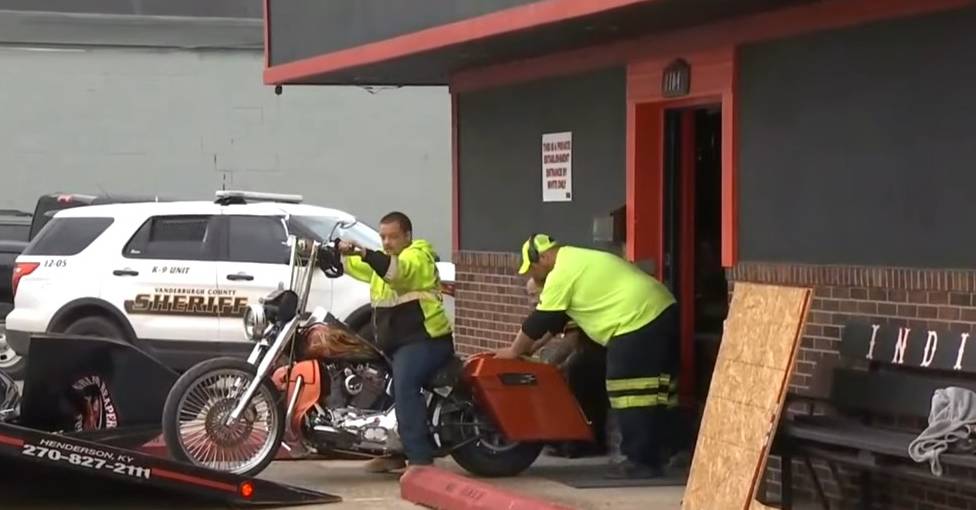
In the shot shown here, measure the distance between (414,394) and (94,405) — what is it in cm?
195

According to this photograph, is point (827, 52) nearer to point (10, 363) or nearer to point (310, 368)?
point (310, 368)

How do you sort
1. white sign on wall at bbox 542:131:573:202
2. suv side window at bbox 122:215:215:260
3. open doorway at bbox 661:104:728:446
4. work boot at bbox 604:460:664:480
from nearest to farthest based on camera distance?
1. work boot at bbox 604:460:664:480
2. open doorway at bbox 661:104:728:446
3. white sign on wall at bbox 542:131:573:202
4. suv side window at bbox 122:215:215:260

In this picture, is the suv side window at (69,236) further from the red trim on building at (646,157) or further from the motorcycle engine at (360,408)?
the red trim on building at (646,157)

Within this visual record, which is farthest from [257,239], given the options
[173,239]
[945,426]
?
[945,426]

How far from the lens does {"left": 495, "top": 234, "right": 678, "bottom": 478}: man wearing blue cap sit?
10312mm

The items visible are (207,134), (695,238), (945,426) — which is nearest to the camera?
(945,426)

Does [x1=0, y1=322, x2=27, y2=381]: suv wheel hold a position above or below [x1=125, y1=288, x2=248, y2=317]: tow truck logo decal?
below

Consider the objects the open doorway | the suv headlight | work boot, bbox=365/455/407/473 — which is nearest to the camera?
the suv headlight

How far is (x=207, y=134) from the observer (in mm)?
25625

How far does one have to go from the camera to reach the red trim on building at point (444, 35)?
374 inches

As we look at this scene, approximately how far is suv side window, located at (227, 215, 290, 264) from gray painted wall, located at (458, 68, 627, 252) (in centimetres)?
317

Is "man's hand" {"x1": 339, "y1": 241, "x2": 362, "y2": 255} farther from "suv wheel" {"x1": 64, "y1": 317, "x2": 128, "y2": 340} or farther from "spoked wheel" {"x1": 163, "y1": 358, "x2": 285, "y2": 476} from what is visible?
"suv wheel" {"x1": 64, "y1": 317, "x2": 128, "y2": 340}

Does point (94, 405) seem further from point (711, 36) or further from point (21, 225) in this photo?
Answer: point (21, 225)

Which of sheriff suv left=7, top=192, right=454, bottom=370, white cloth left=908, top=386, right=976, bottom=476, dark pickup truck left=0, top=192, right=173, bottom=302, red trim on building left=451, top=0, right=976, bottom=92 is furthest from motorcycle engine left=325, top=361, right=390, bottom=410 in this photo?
dark pickup truck left=0, top=192, right=173, bottom=302
